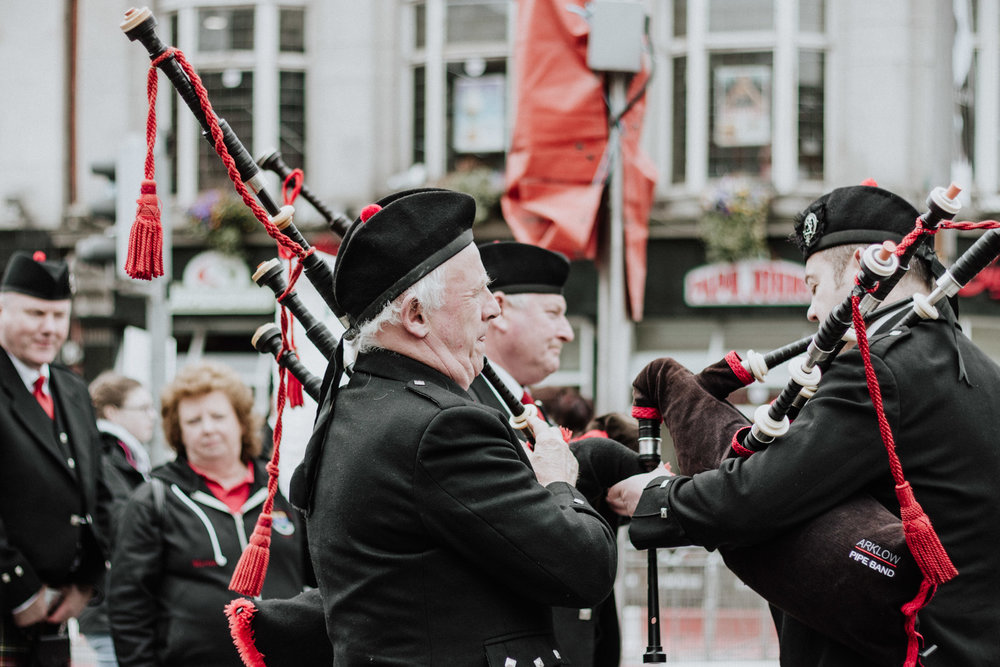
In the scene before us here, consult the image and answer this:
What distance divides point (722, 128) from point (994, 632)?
41.0ft

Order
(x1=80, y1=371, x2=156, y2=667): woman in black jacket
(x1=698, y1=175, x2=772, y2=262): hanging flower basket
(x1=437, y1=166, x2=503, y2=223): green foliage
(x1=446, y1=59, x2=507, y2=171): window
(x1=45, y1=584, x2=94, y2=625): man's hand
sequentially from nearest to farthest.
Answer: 1. (x1=45, y1=584, x2=94, y2=625): man's hand
2. (x1=80, y1=371, x2=156, y2=667): woman in black jacket
3. (x1=698, y1=175, x2=772, y2=262): hanging flower basket
4. (x1=437, y1=166, x2=503, y2=223): green foliage
5. (x1=446, y1=59, x2=507, y2=171): window

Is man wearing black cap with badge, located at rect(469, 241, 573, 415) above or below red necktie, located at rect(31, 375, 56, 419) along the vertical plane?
above

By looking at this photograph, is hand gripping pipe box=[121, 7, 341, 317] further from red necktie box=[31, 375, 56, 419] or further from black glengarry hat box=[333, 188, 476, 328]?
red necktie box=[31, 375, 56, 419]

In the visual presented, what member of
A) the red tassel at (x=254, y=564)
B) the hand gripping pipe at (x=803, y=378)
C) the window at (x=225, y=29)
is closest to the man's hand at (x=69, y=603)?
the red tassel at (x=254, y=564)

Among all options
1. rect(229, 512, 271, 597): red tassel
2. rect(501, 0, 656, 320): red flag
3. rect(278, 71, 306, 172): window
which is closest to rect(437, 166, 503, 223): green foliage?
rect(501, 0, 656, 320): red flag

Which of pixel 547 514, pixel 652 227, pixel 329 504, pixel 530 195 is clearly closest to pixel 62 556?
pixel 329 504

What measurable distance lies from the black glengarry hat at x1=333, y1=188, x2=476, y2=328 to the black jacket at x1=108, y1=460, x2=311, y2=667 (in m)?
1.99

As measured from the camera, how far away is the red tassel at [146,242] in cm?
274

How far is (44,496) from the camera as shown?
5.03 meters

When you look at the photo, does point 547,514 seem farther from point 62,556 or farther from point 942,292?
point 62,556

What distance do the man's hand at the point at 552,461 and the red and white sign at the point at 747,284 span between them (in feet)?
37.7

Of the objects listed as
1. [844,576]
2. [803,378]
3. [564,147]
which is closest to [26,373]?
[803,378]

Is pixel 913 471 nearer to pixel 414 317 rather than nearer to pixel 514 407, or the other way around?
pixel 514 407

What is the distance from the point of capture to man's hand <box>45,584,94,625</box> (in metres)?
5.00
